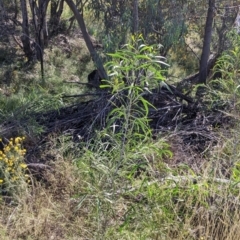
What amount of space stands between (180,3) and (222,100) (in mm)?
2194

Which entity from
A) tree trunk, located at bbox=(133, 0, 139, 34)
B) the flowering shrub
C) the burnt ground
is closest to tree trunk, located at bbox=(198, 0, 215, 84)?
tree trunk, located at bbox=(133, 0, 139, 34)

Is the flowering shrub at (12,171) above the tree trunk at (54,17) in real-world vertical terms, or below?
below

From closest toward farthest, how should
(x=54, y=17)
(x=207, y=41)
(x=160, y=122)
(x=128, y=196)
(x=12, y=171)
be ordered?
(x=128, y=196)
(x=12, y=171)
(x=160, y=122)
(x=207, y=41)
(x=54, y=17)

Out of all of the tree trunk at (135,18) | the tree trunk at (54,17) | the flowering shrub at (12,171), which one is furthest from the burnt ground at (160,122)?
the tree trunk at (54,17)

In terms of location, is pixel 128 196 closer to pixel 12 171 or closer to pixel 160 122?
pixel 12 171

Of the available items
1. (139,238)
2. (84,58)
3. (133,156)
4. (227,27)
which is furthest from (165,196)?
(84,58)

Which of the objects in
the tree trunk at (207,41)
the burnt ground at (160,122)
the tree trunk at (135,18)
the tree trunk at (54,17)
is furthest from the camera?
the tree trunk at (54,17)

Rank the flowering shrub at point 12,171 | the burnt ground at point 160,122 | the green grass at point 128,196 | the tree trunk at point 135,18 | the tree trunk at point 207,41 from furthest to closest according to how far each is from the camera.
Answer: the tree trunk at point 207,41 → the tree trunk at point 135,18 → the burnt ground at point 160,122 → the flowering shrub at point 12,171 → the green grass at point 128,196

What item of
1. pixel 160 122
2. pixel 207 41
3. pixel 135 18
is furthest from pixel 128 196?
pixel 207 41

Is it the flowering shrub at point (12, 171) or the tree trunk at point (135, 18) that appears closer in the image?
the flowering shrub at point (12, 171)

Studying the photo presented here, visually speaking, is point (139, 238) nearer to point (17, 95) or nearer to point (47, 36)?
point (17, 95)

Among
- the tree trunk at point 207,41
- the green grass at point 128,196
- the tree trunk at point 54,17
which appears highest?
the tree trunk at point 54,17

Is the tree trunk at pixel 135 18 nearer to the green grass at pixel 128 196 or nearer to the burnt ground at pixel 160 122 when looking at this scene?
the burnt ground at pixel 160 122

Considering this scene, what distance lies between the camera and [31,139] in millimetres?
4762
